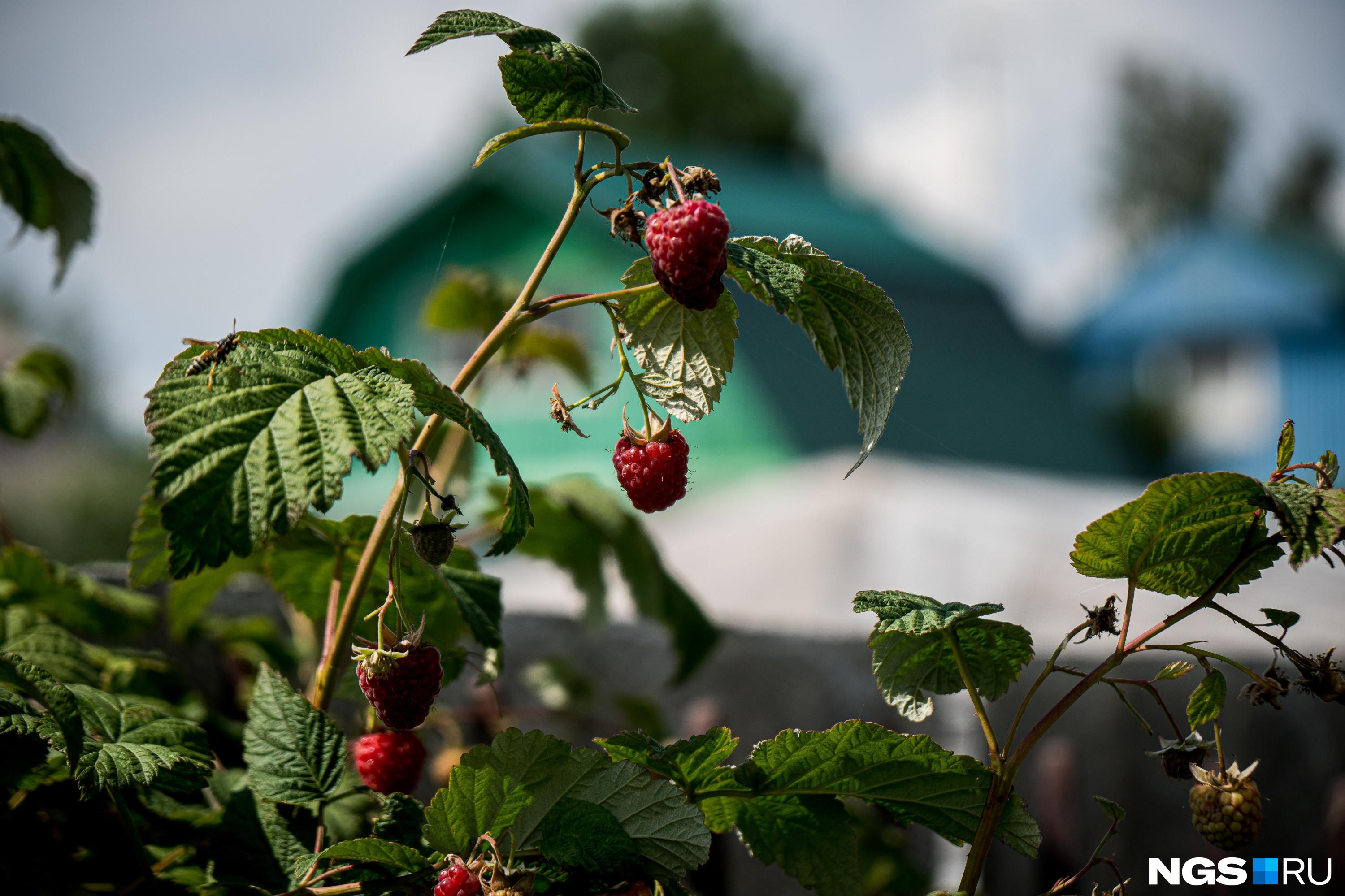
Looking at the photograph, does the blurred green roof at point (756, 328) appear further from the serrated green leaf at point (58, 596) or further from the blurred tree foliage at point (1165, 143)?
the blurred tree foliage at point (1165, 143)

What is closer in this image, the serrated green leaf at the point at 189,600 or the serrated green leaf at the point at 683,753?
the serrated green leaf at the point at 683,753

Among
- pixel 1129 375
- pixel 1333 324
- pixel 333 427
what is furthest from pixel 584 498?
pixel 1129 375

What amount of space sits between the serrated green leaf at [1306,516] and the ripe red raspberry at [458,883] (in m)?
0.34

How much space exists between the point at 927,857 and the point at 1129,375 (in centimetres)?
1226

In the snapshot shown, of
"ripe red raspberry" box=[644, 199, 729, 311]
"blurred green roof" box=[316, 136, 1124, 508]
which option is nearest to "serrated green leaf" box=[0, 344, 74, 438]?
"ripe red raspberry" box=[644, 199, 729, 311]

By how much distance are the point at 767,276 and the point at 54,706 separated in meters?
0.36

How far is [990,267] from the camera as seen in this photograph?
35.0 feet

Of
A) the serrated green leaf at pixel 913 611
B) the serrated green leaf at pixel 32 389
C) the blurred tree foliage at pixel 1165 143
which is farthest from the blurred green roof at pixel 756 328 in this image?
the blurred tree foliage at pixel 1165 143

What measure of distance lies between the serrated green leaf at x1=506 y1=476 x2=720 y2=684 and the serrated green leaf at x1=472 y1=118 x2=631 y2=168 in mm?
587

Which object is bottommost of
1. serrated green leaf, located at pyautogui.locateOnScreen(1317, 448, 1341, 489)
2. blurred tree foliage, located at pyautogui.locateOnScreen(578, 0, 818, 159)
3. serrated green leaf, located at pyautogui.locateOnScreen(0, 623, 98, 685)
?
serrated green leaf, located at pyautogui.locateOnScreen(0, 623, 98, 685)

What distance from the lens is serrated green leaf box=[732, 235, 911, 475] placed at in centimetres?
44

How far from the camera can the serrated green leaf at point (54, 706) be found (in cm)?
42

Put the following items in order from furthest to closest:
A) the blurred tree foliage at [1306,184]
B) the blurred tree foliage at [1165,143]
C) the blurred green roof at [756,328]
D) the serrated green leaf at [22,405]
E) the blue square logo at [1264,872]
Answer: the blurred tree foliage at [1306,184] < the blurred tree foliage at [1165,143] < the blurred green roof at [756,328] < the serrated green leaf at [22,405] < the blue square logo at [1264,872]

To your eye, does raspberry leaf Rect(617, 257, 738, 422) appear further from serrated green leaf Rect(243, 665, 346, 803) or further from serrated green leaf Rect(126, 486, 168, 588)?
serrated green leaf Rect(126, 486, 168, 588)
